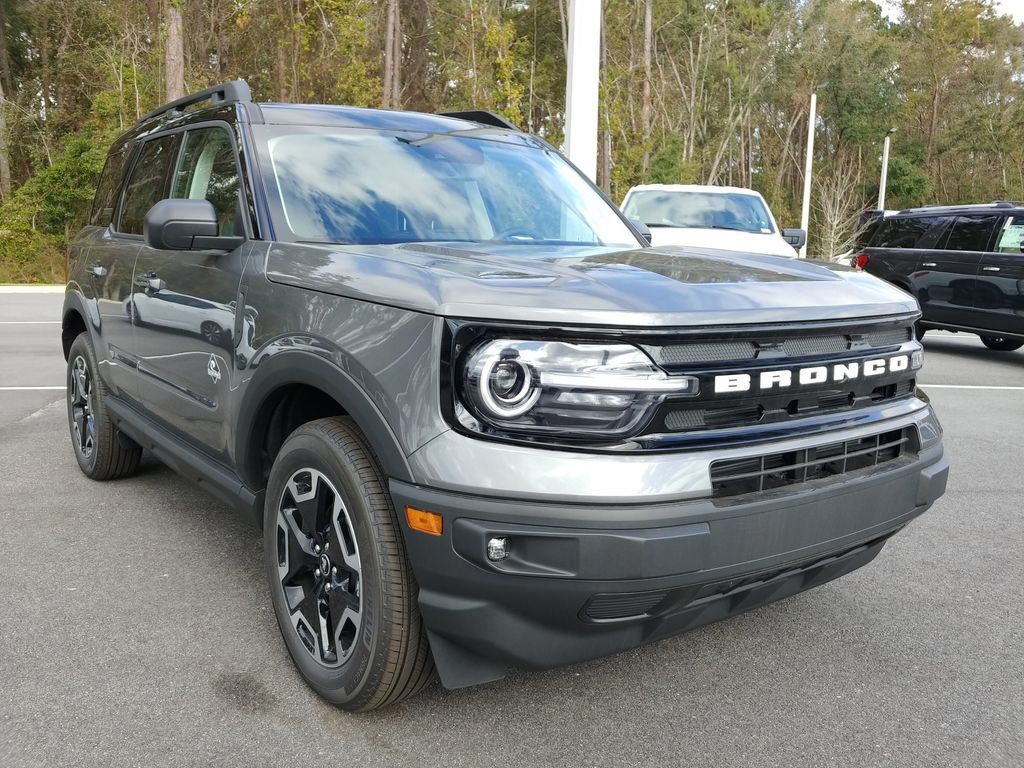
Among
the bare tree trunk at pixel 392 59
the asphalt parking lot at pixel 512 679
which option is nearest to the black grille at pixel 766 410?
the asphalt parking lot at pixel 512 679

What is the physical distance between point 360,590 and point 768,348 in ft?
4.16

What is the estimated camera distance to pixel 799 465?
2.42 m

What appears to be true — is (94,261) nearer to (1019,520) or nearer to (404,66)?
(1019,520)

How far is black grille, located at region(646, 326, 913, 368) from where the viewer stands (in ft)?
7.40

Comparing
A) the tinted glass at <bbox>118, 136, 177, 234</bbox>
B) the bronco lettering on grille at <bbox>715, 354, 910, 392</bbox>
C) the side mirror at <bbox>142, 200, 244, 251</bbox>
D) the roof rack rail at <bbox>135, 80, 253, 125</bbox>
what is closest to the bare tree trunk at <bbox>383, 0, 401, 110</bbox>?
the tinted glass at <bbox>118, 136, 177, 234</bbox>

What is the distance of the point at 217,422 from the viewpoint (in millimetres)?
3316

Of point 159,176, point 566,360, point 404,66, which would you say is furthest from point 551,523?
point 404,66

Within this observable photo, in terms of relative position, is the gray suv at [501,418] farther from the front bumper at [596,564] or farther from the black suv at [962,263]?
the black suv at [962,263]

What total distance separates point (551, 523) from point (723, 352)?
619 mm

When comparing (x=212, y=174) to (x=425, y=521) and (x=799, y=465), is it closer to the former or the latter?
(x=425, y=521)

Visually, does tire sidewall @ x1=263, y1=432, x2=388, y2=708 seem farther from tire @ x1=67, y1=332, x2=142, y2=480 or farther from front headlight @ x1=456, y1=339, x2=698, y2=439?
tire @ x1=67, y1=332, x2=142, y2=480

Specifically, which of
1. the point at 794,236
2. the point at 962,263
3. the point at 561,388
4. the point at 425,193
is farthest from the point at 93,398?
the point at 962,263

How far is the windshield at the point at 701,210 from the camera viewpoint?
38.4 feet

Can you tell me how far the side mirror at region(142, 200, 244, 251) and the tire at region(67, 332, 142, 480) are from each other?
184cm
